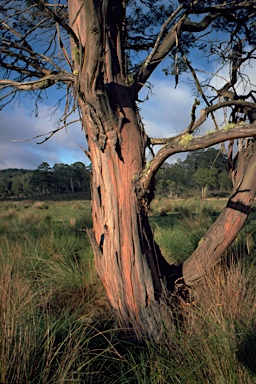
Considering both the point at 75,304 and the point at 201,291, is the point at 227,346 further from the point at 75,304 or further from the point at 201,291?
the point at 75,304

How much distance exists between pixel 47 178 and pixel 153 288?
67508 mm

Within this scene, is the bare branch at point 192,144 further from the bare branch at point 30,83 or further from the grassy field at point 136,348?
the grassy field at point 136,348

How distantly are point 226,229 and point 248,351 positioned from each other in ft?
5.40

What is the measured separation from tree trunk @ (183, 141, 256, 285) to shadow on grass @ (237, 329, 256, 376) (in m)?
1.31

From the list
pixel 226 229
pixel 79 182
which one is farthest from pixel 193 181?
pixel 226 229

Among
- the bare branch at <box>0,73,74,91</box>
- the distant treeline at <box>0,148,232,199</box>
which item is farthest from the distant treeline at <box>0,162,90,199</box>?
the bare branch at <box>0,73,74,91</box>

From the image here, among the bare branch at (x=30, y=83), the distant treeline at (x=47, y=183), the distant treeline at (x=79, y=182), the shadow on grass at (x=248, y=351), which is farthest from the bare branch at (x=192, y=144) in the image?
the distant treeline at (x=47, y=183)

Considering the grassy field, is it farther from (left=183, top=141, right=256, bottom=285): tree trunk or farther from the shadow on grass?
(left=183, top=141, right=256, bottom=285): tree trunk

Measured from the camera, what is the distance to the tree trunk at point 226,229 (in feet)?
12.1

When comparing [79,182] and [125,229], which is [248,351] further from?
[79,182]

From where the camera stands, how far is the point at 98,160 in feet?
10.7

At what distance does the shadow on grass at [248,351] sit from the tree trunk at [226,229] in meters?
1.31

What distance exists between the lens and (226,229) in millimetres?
3699

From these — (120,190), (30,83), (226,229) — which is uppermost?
(30,83)
